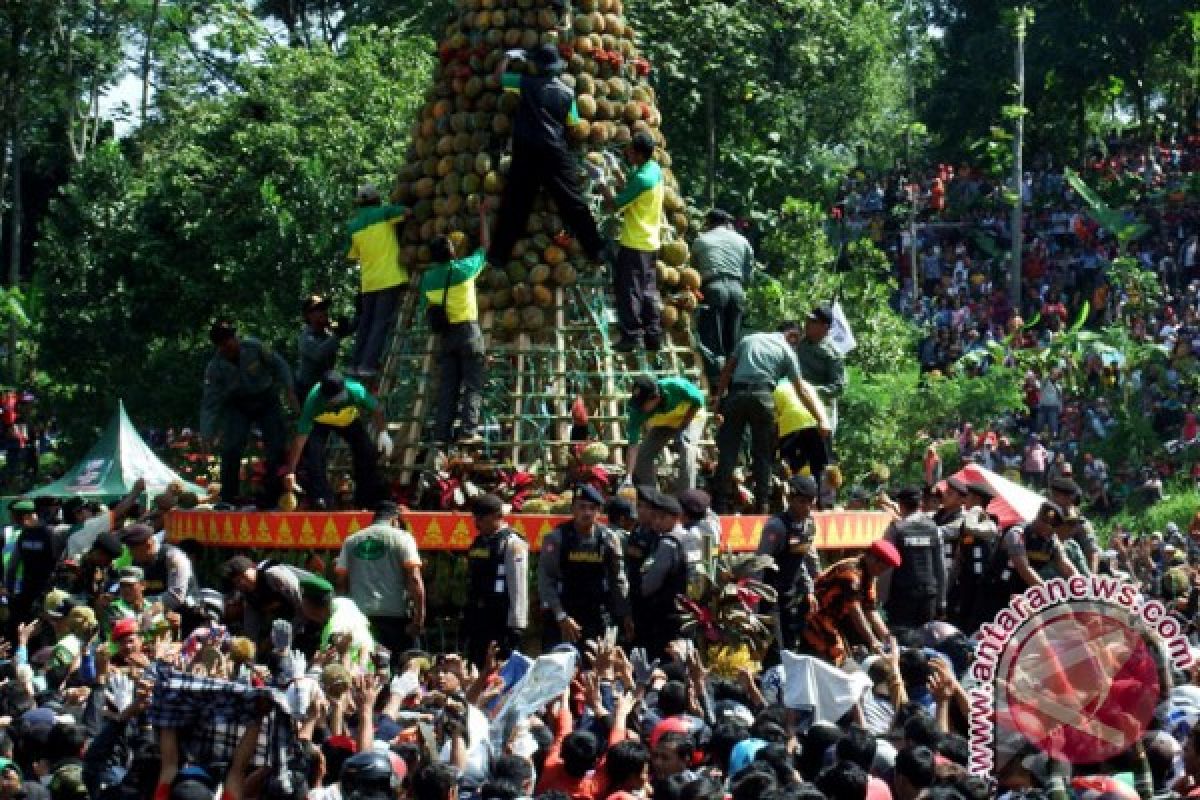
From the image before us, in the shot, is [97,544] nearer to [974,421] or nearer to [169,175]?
[169,175]

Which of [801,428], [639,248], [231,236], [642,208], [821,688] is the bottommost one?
[821,688]

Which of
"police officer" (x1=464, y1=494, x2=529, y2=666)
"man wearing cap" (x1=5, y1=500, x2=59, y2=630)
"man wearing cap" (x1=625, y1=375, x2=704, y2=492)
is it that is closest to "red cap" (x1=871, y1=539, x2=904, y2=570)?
"police officer" (x1=464, y1=494, x2=529, y2=666)

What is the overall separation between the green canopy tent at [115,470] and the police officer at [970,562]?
9.54 meters

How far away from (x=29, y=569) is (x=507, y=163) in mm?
4565

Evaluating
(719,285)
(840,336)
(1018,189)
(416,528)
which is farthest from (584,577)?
(1018,189)

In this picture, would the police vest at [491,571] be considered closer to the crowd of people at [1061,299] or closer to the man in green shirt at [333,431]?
the man in green shirt at [333,431]

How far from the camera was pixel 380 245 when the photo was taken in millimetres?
19609

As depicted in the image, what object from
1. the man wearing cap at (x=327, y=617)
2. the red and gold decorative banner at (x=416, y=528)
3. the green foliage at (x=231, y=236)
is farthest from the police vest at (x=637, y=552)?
the green foliage at (x=231, y=236)

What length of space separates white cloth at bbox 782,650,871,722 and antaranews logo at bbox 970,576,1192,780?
1.34 meters

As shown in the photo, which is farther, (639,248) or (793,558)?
(639,248)

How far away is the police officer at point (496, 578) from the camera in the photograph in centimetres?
1550

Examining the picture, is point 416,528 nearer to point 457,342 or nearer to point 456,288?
point 457,342

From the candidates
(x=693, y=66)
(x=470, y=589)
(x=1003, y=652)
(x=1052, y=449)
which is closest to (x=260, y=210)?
(x=693, y=66)

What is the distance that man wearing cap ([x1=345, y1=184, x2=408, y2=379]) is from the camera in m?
19.6
